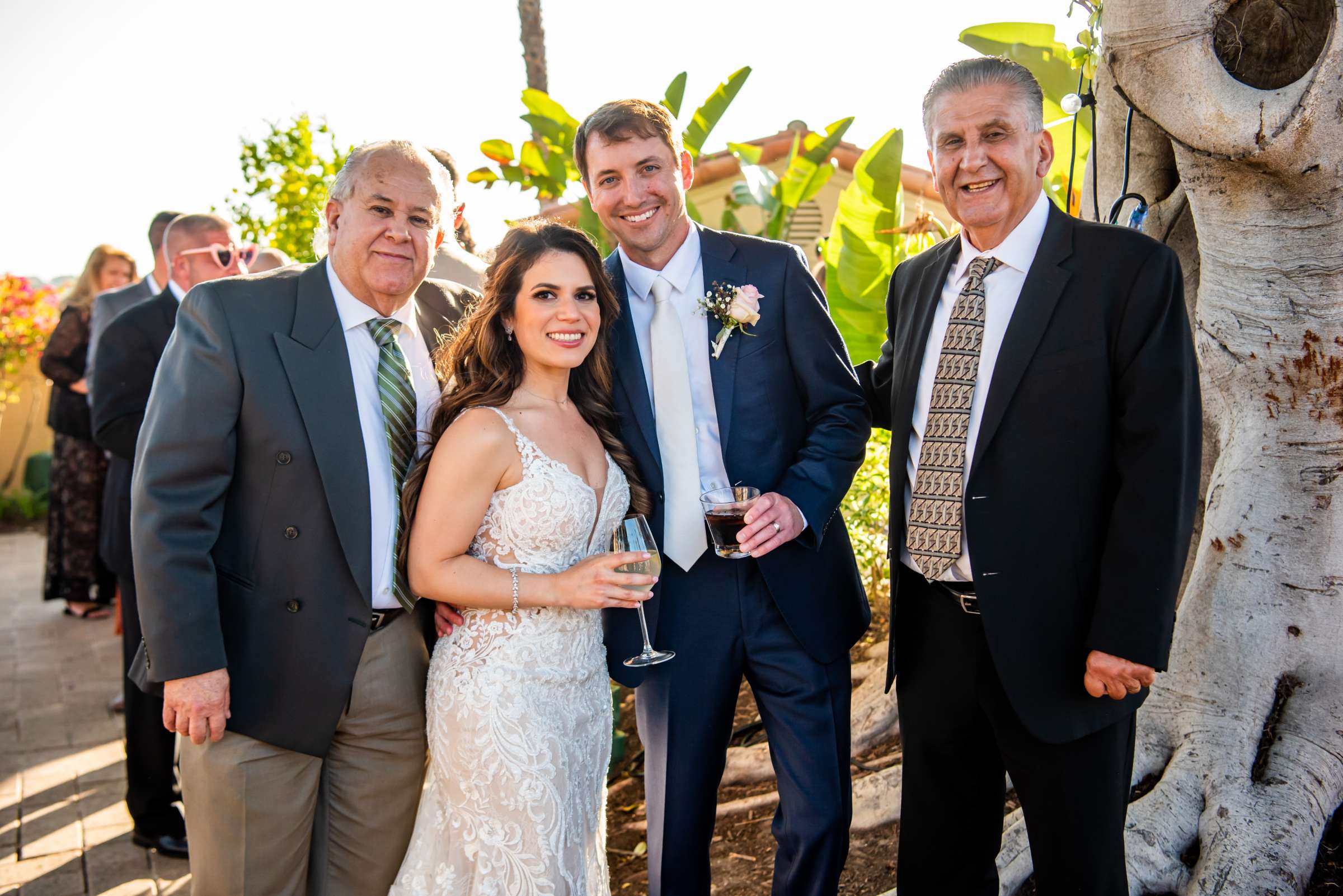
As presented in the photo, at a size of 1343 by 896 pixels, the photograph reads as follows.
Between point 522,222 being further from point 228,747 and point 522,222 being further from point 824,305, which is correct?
point 228,747

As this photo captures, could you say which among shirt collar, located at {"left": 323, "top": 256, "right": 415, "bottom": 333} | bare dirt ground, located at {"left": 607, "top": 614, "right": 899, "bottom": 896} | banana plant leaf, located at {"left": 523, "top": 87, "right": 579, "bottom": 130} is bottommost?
bare dirt ground, located at {"left": 607, "top": 614, "right": 899, "bottom": 896}

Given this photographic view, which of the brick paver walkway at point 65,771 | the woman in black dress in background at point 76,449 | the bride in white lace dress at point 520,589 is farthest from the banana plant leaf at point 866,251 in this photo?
the woman in black dress in background at point 76,449

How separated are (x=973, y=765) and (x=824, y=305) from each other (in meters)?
1.45

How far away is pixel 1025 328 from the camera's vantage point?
2584 mm

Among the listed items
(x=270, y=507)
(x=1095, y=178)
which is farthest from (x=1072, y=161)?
(x=270, y=507)

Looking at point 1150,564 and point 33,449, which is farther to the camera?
point 33,449

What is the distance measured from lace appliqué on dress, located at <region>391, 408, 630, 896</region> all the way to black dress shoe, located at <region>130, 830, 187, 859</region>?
2343 millimetres

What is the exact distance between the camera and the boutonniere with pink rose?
3.07 metres

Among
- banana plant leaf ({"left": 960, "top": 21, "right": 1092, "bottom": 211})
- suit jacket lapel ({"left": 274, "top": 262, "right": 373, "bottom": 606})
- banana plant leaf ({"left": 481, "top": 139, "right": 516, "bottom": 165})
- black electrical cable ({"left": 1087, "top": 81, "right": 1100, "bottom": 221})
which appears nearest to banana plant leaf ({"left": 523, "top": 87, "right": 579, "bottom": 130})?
banana plant leaf ({"left": 481, "top": 139, "right": 516, "bottom": 165})

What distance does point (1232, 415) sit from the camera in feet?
10.7

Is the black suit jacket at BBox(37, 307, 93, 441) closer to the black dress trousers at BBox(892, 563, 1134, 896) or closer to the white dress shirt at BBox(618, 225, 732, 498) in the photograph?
the white dress shirt at BBox(618, 225, 732, 498)

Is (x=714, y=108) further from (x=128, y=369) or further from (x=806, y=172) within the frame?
(x=128, y=369)

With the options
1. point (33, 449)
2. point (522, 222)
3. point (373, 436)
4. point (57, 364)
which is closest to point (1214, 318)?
point (522, 222)

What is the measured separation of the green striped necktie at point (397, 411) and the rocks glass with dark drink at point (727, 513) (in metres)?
0.84
